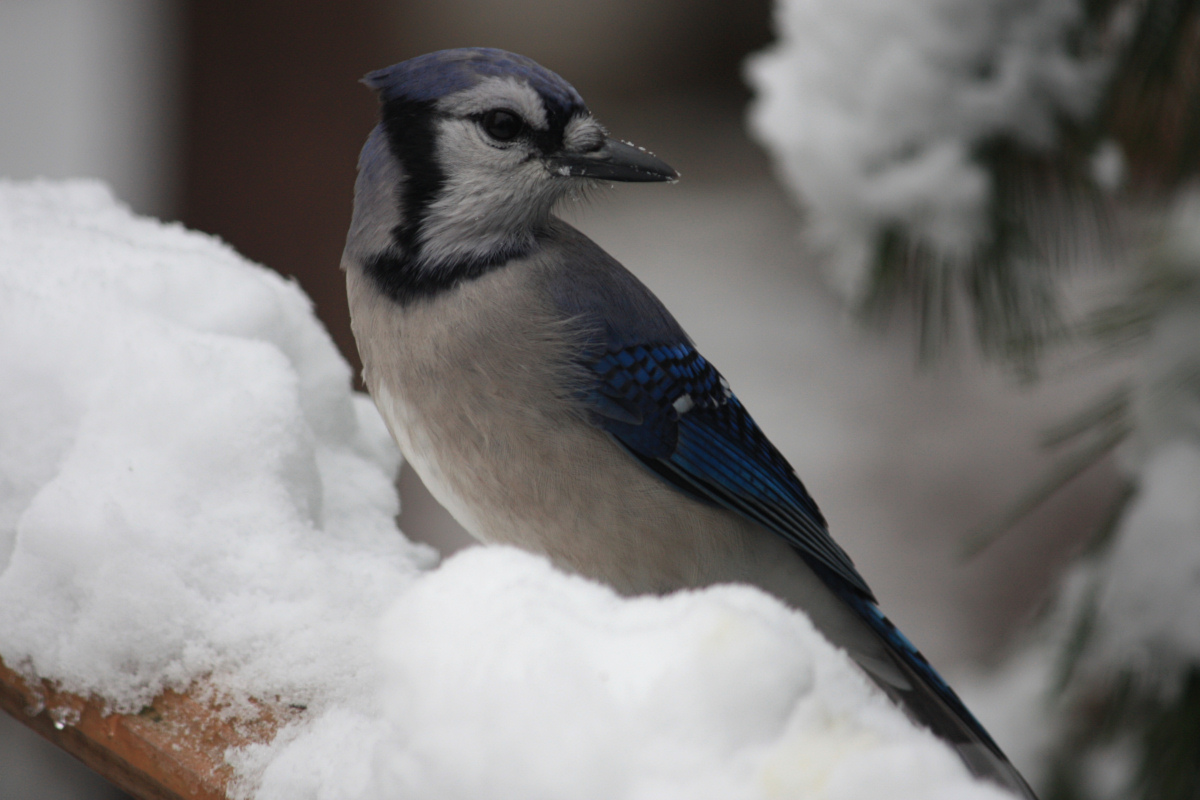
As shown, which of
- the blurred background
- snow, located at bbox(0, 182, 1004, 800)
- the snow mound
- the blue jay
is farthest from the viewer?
the blurred background

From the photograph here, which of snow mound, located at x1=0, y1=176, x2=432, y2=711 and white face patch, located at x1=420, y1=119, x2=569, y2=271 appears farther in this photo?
white face patch, located at x1=420, y1=119, x2=569, y2=271

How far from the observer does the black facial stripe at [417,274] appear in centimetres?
102

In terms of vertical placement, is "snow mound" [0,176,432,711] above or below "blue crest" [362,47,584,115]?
below

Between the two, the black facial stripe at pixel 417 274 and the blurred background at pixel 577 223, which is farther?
the blurred background at pixel 577 223

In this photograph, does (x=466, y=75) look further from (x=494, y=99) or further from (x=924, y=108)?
(x=924, y=108)

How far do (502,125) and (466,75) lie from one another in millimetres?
56

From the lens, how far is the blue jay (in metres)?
0.98

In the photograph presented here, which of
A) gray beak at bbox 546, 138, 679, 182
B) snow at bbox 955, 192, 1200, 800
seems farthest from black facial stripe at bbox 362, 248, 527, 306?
snow at bbox 955, 192, 1200, 800

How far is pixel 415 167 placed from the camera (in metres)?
1.04

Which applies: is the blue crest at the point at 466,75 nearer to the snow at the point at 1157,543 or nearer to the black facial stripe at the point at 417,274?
the black facial stripe at the point at 417,274

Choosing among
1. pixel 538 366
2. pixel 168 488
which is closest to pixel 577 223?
pixel 538 366

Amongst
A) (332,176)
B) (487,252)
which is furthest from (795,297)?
(487,252)

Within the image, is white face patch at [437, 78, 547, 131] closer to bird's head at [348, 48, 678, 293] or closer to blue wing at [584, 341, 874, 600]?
bird's head at [348, 48, 678, 293]

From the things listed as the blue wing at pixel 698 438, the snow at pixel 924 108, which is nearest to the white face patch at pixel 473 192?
the blue wing at pixel 698 438
